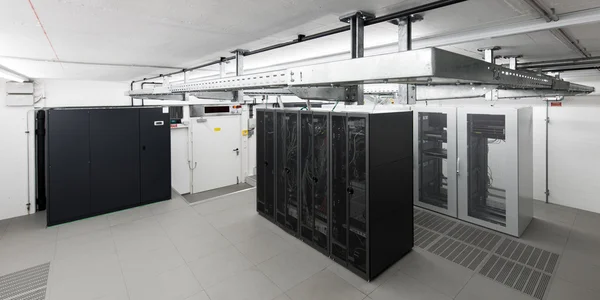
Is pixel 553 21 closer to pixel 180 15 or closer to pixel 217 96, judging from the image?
pixel 180 15

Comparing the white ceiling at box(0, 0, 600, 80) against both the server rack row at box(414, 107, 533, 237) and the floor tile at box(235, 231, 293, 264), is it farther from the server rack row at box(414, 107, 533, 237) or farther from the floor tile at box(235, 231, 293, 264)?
the floor tile at box(235, 231, 293, 264)

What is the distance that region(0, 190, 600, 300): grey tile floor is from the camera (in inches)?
105

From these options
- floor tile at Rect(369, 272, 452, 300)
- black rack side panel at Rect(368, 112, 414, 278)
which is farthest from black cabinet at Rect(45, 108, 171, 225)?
floor tile at Rect(369, 272, 452, 300)

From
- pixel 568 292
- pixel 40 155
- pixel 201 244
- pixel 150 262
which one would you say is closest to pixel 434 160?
pixel 568 292

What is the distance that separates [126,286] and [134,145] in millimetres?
2720

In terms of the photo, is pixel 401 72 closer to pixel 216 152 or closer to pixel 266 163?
pixel 266 163

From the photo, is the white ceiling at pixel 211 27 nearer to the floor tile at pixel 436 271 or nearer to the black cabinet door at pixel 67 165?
the black cabinet door at pixel 67 165

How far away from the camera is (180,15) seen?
6.71 feet

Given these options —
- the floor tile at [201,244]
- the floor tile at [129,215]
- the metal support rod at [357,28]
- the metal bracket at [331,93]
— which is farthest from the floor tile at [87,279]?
the metal support rod at [357,28]

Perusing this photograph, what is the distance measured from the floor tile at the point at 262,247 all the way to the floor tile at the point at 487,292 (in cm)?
192

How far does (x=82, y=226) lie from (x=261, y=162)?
9.12 feet

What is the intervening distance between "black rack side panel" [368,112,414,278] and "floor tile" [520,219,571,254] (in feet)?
5.81

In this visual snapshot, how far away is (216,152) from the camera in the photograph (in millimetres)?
7121

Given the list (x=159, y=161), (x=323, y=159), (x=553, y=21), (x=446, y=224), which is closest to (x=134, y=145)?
A: (x=159, y=161)
